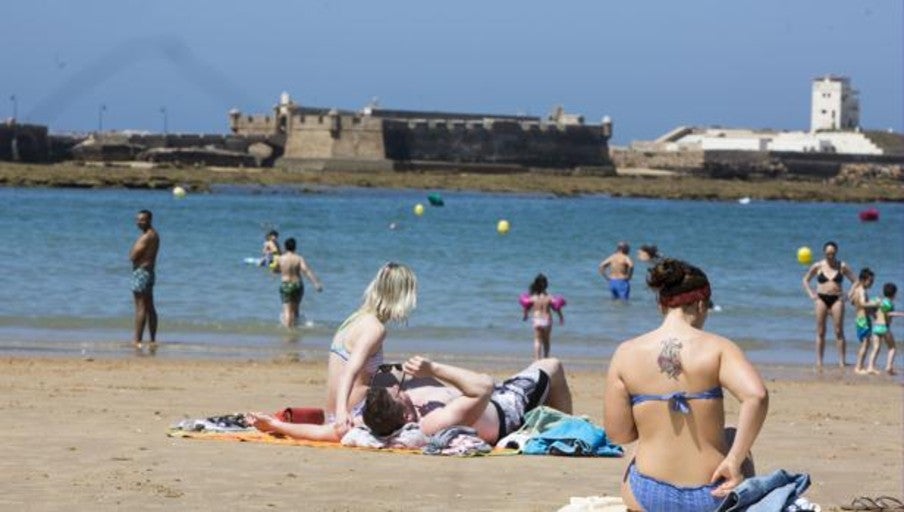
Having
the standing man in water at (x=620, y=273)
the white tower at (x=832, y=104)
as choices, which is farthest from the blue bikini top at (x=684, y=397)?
the white tower at (x=832, y=104)

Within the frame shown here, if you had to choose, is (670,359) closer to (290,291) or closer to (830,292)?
(830,292)

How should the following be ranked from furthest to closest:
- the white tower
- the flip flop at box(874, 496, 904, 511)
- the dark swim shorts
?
1. the white tower
2. the dark swim shorts
3. the flip flop at box(874, 496, 904, 511)

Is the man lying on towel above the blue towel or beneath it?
above

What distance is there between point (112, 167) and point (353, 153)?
13.4 m

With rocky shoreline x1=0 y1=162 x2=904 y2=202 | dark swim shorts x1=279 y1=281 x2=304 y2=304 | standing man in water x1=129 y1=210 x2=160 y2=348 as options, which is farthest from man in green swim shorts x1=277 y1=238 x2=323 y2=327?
rocky shoreline x1=0 y1=162 x2=904 y2=202

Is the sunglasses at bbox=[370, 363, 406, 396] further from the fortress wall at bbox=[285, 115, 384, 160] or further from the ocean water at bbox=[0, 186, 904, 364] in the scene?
the fortress wall at bbox=[285, 115, 384, 160]

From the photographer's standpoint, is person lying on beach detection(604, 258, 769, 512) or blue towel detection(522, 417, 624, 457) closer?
person lying on beach detection(604, 258, 769, 512)

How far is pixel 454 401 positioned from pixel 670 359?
3.62 metres

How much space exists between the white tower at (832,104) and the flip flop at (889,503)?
13770 cm

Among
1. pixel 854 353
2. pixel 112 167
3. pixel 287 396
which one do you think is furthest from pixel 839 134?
pixel 287 396

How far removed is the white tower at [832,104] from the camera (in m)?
144

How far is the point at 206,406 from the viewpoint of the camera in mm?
11906

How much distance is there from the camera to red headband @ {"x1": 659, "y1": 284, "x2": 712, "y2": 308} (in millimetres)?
6098

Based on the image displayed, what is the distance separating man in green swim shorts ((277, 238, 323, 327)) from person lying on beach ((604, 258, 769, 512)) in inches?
544
